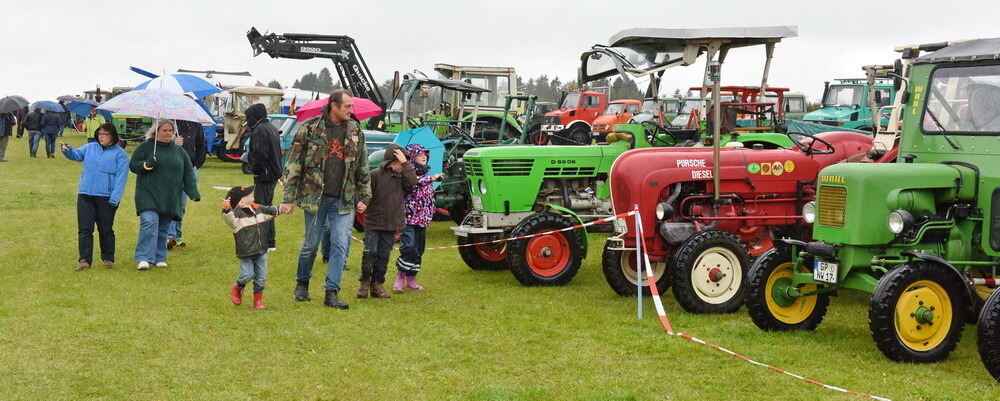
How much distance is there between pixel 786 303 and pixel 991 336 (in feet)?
5.20

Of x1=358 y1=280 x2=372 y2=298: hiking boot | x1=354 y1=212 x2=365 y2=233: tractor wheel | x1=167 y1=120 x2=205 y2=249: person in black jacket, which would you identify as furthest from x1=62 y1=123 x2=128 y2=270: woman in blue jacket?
x1=354 y1=212 x2=365 y2=233: tractor wheel

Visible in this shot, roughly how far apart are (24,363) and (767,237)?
5764mm

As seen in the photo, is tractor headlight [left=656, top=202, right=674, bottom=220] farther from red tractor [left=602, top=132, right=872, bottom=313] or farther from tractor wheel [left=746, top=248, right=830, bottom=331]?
tractor wheel [left=746, top=248, right=830, bottom=331]

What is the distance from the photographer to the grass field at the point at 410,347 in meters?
5.83

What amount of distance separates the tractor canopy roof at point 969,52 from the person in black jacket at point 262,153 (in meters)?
6.00

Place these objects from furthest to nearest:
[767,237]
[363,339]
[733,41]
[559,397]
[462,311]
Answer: [733,41] → [767,237] → [462,311] → [363,339] → [559,397]

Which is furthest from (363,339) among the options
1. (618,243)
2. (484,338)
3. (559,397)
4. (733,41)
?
(733,41)

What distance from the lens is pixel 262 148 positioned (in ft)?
34.0

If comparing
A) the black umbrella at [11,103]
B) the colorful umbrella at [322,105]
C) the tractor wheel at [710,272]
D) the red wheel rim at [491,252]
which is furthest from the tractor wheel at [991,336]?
the black umbrella at [11,103]

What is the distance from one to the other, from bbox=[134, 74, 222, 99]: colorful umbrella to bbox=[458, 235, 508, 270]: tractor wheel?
333cm

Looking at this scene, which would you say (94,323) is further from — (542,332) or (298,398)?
(542,332)

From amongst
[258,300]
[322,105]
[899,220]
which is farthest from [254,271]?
[322,105]

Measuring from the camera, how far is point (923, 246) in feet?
21.7

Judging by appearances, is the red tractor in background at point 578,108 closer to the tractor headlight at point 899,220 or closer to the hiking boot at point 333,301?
the hiking boot at point 333,301
